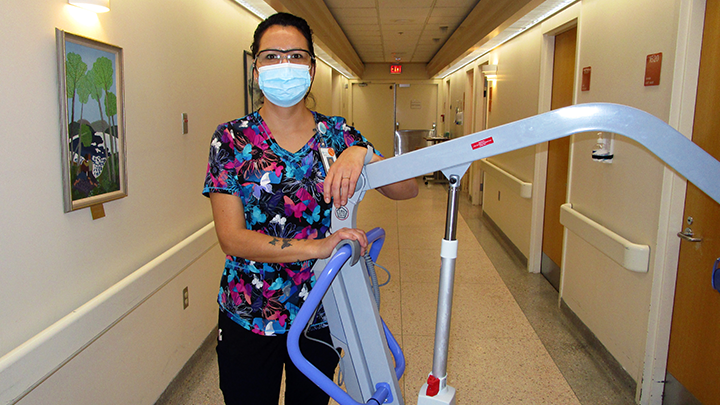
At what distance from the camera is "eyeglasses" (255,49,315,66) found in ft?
4.47

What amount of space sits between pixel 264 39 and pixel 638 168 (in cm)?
220

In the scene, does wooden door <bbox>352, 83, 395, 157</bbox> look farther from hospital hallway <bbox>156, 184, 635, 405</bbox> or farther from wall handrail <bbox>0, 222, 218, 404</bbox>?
wall handrail <bbox>0, 222, 218, 404</bbox>

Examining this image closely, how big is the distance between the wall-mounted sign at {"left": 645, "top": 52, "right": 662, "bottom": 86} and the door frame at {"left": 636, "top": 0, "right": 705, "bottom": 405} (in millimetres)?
159

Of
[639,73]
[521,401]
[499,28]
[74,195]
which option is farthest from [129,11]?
[499,28]

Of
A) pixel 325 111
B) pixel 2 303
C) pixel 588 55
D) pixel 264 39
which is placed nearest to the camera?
pixel 264 39

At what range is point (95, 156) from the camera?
197 cm

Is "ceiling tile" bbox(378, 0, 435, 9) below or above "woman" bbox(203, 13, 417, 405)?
above

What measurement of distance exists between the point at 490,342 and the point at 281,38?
2.64m

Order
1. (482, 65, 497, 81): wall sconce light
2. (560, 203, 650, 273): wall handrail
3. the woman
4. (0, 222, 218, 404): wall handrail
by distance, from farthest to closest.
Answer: (482, 65, 497, 81): wall sconce light → (560, 203, 650, 273): wall handrail → (0, 222, 218, 404): wall handrail → the woman

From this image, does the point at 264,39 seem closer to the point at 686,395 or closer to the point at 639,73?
the point at 639,73

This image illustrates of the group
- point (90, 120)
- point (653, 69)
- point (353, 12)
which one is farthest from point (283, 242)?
point (353, 12)

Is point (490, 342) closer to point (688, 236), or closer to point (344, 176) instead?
point (688, 236)

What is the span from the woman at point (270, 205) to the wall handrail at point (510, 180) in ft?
12.3

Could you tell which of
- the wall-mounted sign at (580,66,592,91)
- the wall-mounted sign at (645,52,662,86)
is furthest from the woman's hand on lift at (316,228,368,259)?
the wall-mounted sign at (580,66,592,91)
